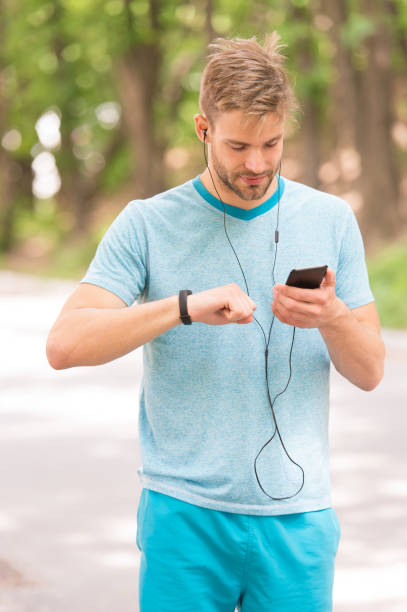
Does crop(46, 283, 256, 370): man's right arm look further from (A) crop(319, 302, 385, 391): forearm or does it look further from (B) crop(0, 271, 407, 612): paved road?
(B) crop(0, 271, 407, 612): paved road

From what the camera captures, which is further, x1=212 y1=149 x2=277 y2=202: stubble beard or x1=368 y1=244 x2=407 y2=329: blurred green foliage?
x1=368 y1=244 x2=407 y2=329: blurred green foliage

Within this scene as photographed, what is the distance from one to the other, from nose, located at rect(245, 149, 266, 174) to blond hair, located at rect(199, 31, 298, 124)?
94 mm

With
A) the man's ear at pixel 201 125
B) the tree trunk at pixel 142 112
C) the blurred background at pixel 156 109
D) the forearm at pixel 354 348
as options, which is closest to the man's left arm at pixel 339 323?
the forearm at pixel 354 348

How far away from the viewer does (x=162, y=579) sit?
2.50 m

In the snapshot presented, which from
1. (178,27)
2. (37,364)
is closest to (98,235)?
(178,27)

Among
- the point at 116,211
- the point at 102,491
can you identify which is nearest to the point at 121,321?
the point at 102,491

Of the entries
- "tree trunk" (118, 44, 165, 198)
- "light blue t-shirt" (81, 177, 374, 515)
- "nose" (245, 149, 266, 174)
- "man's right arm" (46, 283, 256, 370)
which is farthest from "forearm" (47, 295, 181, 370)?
"tree trunk" (118, 44, 165, 198)

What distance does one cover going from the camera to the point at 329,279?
91.4 inches

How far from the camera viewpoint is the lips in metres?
2.46

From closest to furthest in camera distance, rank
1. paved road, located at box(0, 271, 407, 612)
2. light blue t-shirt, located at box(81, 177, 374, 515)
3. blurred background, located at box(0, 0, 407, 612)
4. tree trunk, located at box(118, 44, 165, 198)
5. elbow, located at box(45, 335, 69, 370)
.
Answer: elbow, located at box(45, 335, 69, 370) → light blue t-shirt, located at box(81, 177, 374, 515) → paved road, located at box(0, 271, 407, 612) → blurred background, located at box(0, 0, 407, 612) → tree trunk, located at box(118, 44, 165, 198)

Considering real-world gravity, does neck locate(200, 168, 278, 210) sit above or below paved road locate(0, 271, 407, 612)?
above

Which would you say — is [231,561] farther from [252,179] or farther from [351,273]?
[252,179]

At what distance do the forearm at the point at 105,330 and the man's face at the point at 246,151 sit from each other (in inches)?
14.2

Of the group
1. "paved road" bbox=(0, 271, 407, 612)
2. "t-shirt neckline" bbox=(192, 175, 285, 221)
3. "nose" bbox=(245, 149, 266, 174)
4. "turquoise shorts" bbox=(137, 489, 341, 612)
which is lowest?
"paved road" bbox=(0, 271, 407, 612)
